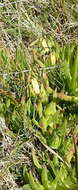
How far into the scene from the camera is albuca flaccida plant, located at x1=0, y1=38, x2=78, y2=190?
1617mm

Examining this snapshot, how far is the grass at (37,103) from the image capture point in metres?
1.63

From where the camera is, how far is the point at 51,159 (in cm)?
172

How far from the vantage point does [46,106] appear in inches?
72.6

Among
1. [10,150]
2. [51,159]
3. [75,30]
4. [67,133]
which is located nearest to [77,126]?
[67,133]

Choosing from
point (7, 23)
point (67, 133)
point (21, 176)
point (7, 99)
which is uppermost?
point (7, 23)

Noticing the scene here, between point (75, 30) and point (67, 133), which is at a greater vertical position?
point (75, 30)

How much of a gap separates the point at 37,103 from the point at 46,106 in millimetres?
43

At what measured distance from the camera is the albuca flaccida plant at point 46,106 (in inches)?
63.7

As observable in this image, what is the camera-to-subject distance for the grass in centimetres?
163

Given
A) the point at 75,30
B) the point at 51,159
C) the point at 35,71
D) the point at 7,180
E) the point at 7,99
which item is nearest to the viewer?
the point at 7,180

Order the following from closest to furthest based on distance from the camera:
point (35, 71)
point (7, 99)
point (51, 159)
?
1. point (51, 159)
2. point (7, 99)
3. point (35, 71)

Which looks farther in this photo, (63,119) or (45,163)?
(63,119)

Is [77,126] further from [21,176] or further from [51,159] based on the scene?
[21,176]

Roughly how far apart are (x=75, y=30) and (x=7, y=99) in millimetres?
698
